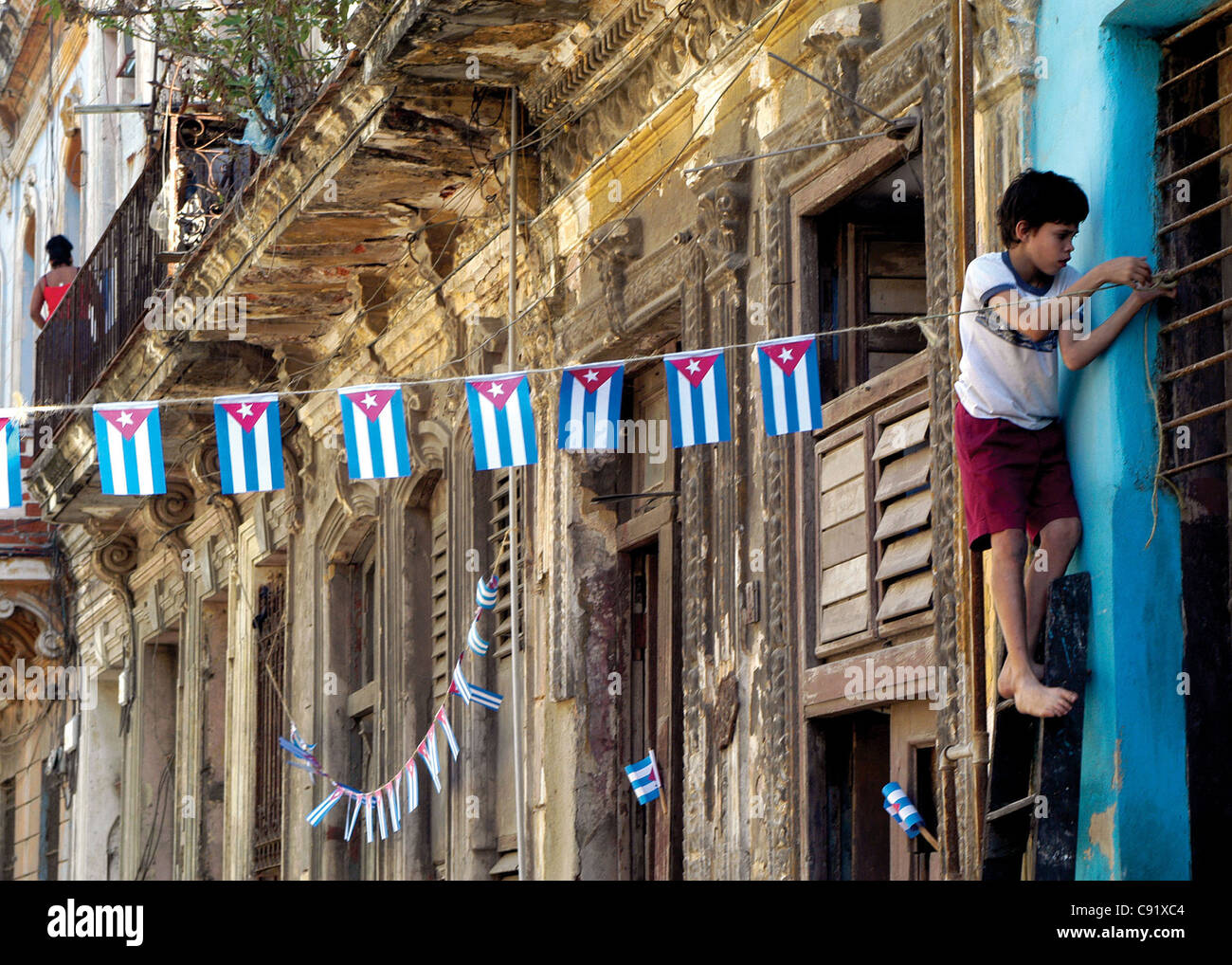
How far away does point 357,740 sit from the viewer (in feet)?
46.2

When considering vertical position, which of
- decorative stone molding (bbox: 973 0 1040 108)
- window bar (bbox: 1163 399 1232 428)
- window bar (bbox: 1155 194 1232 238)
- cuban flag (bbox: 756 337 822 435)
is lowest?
window bar (bbox: 1163 399 1232 428)

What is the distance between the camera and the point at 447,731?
37.2 ft

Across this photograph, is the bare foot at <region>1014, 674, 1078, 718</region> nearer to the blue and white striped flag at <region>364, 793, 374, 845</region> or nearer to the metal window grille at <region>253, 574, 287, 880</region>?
the blue and white striped flag at <region>364, 793, 374, 845</region>

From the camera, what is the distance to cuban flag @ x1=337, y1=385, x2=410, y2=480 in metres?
8.84

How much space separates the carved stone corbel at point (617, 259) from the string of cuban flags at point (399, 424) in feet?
4.72

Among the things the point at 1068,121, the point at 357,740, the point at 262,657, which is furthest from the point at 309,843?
the point at 1068,121

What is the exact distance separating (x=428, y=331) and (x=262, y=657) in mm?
4035

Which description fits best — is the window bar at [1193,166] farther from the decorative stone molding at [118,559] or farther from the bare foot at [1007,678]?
the decorative stone molding at [118,559]

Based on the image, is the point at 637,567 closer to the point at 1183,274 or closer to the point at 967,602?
the point at 967,602

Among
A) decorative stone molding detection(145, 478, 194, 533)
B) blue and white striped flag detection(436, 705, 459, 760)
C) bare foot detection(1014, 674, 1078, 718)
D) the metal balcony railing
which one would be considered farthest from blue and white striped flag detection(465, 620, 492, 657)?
decorative stone molding detection(145, 478, 194, 533)

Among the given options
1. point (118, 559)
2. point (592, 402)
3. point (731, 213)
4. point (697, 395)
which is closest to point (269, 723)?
point (118, 559)

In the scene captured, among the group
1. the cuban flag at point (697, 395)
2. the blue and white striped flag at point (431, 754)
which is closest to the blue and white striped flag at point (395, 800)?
the blue and white striped flag at point (431, 754)

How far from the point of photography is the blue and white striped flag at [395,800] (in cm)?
1225

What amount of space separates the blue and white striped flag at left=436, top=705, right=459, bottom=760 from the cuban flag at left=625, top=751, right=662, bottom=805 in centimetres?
166
